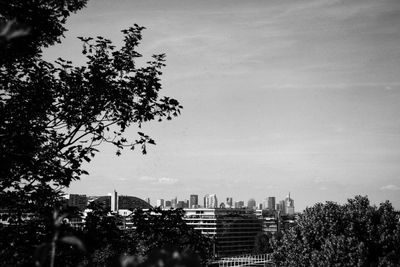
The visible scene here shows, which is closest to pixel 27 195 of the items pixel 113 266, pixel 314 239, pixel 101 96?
pixel 101 96

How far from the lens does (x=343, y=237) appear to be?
82.9 ft

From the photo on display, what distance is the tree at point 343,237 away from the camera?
987 inches

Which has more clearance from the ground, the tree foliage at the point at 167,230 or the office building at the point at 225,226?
the tree foliage at the point at 167,230

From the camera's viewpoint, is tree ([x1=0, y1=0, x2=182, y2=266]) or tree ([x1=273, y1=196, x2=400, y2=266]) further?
tree ([x1=273, y1=196, x2=400, y2=266])

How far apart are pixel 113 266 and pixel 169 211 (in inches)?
245

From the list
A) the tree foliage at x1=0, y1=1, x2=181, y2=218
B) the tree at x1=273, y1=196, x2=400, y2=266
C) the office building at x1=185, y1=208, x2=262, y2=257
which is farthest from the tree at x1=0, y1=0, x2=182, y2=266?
the office building at x1=185, y1=208, x2=262, y2=257

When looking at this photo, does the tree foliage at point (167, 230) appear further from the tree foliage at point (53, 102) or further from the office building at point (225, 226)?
the office building at point (225, 226)

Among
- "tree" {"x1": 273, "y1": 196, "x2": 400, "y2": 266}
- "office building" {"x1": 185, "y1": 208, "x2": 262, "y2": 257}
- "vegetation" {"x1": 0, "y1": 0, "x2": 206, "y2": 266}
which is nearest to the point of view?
"vegetation" {"x1": 0, "y1": 0, "x2": 206, "y2": 266}

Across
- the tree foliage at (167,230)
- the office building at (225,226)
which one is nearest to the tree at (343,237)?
the tree foliage at (167,230)

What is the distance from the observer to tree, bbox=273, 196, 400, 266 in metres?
25.1

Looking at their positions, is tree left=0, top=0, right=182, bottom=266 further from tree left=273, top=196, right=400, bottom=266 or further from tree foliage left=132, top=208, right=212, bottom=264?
tree left=273, top=196, right=400, bottom=266

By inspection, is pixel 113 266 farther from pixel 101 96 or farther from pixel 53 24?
pixel 53 24

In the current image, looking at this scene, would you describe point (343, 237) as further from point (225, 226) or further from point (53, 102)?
point (225, 226)

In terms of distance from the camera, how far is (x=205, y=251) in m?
9.43
